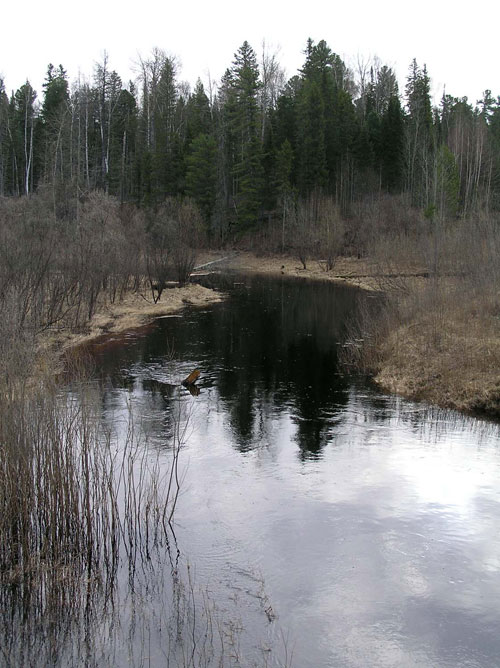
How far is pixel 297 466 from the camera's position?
13281 millimetres

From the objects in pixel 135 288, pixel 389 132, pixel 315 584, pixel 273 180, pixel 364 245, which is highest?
pixel 389 132

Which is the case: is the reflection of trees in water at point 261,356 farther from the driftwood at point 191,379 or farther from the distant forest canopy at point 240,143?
the distant forest canopy at point 240,143

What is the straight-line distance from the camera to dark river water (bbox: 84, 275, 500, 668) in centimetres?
802

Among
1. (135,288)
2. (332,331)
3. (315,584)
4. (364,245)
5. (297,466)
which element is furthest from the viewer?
(364,245)

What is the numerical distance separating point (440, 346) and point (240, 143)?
2139 inches

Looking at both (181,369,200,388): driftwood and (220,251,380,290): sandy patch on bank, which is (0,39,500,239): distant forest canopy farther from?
(181,369,200,388): driftwood

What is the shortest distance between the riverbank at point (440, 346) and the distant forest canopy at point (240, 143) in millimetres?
41029

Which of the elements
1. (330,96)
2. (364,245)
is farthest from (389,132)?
(364,245)

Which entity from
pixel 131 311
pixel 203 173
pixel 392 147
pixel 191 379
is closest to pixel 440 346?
pixel 191 379

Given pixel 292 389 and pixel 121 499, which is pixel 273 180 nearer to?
pixel 292 389

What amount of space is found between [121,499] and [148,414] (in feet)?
15.9

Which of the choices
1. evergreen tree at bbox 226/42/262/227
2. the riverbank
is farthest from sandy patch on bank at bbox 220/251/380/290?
the riverbank

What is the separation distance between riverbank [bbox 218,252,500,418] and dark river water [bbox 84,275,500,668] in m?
1.02

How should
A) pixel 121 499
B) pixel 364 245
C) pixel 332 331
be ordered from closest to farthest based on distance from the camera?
1. pixel 121 499
2. pixel 332 331
3. pixel 364 245
